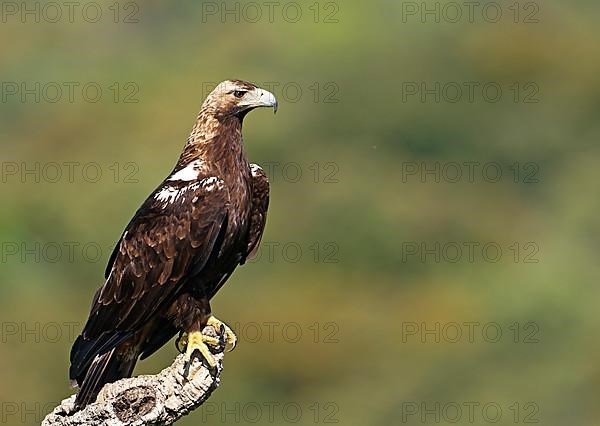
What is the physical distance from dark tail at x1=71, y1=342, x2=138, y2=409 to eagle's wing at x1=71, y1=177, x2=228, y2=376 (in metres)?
0.10

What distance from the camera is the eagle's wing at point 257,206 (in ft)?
28.5

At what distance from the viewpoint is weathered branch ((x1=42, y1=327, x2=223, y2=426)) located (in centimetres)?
712

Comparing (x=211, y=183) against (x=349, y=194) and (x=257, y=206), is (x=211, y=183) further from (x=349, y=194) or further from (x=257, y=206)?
(x=349, y=194)

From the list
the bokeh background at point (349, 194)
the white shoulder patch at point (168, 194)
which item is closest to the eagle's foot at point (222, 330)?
the white shoulder patch at point (168, 194)

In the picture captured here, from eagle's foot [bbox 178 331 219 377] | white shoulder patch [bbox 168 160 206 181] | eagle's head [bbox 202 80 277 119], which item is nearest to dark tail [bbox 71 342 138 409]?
eagle's foot [bbox 178 331 219 377]

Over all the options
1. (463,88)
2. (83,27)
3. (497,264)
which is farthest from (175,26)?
(497,264)

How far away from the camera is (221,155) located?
332 inches

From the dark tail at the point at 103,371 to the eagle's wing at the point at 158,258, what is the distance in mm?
100

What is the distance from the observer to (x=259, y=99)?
337 inches

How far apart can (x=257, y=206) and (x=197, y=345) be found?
105 cm

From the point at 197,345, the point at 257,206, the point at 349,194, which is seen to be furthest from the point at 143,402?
the point at 349,194

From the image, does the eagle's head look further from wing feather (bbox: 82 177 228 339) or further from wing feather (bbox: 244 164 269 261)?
wing feather (bbox: 82 177 228 339)

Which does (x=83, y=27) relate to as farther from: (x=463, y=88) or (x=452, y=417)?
(x=452, y=417)

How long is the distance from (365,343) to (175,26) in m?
12.8
